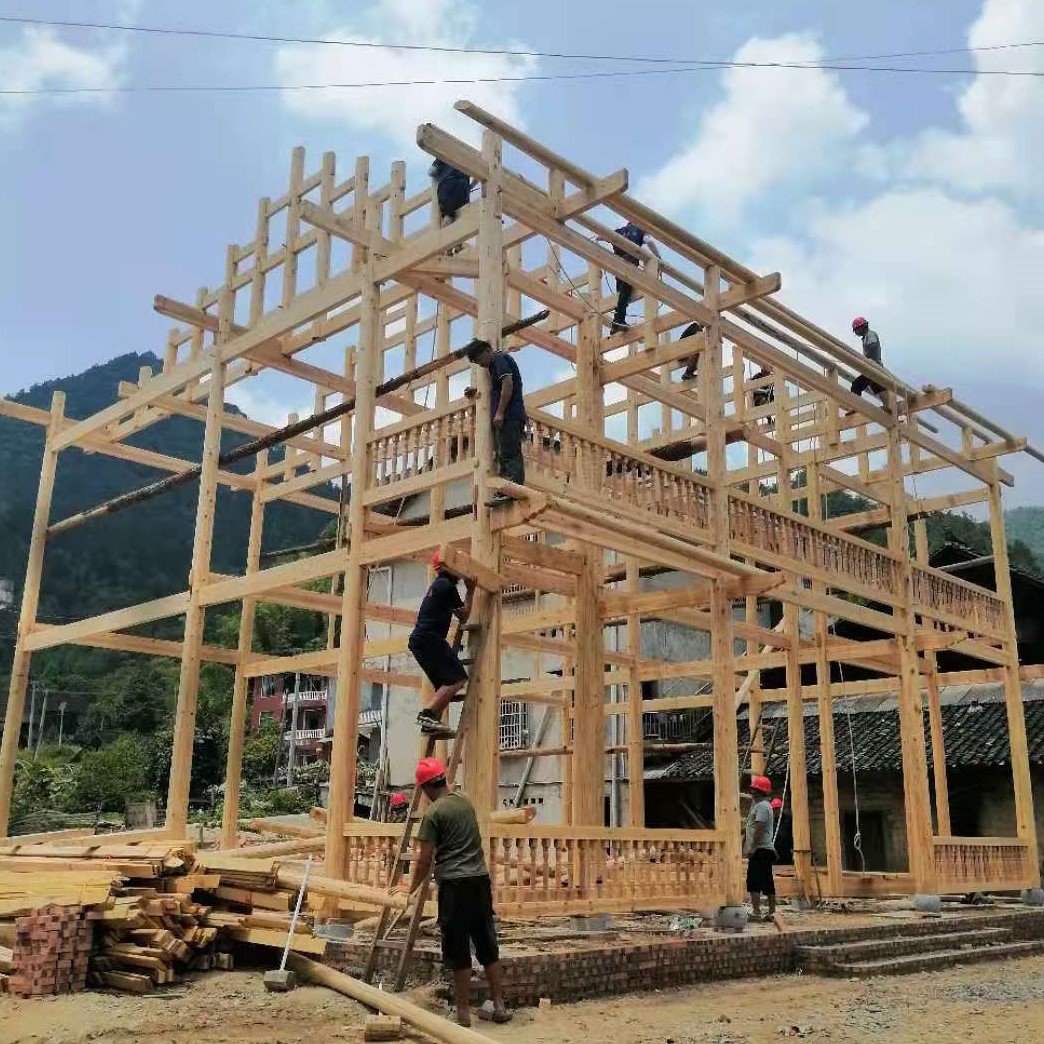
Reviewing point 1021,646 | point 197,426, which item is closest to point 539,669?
point 1021,646

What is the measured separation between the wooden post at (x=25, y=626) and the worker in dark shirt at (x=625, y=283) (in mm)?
7889

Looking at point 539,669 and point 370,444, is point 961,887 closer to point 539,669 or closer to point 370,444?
point 539,669

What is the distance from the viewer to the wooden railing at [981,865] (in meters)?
15.4

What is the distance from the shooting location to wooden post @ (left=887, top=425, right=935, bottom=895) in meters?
14.9

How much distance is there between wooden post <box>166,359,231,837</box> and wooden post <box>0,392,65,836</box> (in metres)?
2.70

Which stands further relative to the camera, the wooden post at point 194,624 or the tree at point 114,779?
the tree at point 114,779

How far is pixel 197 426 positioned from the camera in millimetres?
102000

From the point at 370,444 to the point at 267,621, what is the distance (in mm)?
45899

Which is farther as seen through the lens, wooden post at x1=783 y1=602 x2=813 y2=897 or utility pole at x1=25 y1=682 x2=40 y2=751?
utility pole at x1=25 y1=682 x2=40 y2=751

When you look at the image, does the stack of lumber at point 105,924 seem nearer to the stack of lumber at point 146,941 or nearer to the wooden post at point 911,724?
the stack of lumber at point 146,941

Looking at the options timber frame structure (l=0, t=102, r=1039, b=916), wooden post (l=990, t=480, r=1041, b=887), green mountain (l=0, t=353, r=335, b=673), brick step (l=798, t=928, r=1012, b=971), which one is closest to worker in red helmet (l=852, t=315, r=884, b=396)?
timber frame structure (l=0, t=102, r=1039, b=916)

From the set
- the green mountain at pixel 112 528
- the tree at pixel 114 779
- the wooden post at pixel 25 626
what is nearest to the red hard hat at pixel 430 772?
the wooden post at pixel 25 626

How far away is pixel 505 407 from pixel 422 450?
1.35 meters

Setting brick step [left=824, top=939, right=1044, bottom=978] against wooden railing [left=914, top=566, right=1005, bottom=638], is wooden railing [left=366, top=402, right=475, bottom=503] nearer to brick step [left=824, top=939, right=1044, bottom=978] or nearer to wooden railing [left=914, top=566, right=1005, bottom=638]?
brick step [left=824, top=939, right=1044, bottom=978]
